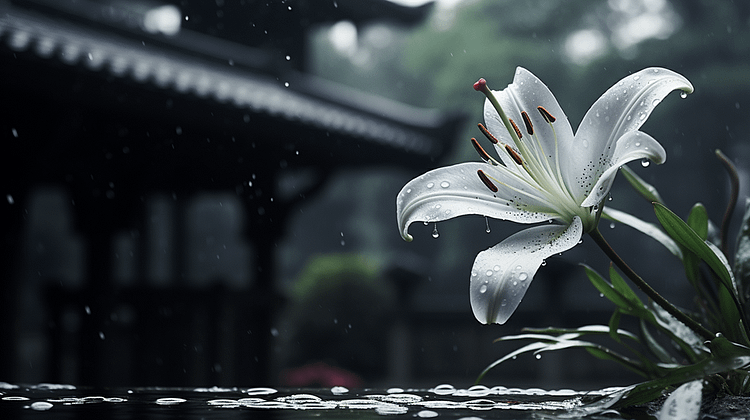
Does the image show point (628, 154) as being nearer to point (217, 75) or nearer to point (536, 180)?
point (536, 180)

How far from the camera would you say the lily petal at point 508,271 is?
746 millimetres

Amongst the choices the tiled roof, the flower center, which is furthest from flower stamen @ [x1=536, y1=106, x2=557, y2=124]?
the tiled roof

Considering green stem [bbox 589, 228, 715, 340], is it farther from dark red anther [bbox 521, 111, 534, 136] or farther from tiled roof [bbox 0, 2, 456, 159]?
tiled roof [bbox 0, 2, 456, 159]

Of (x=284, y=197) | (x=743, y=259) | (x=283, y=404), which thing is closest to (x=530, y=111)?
(x=743, y=259)

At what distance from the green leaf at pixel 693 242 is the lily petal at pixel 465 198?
0.39 feet

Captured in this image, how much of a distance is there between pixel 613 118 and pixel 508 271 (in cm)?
23

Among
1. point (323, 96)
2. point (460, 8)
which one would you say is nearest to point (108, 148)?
point (323, 96)

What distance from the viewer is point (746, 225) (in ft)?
3.44

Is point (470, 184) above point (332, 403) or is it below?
above

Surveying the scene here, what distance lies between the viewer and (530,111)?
0.94 m

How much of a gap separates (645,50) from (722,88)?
4.76 feet

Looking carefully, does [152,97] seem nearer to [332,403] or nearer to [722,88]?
[332,403]

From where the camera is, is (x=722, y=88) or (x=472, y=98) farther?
(x=472, y=98)

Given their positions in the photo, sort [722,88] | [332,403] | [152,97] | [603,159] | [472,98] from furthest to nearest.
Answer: [472,98] < [722,88] < [152,97] < [332,403] < [603,159]
